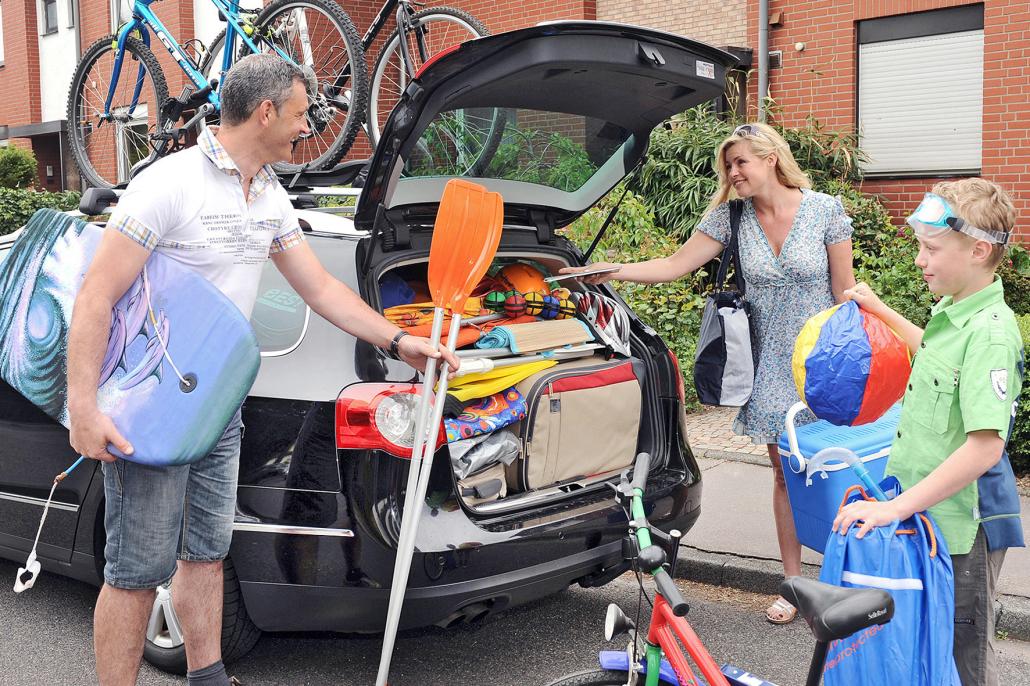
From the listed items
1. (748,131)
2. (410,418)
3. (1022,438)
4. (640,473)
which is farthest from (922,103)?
(640,473)

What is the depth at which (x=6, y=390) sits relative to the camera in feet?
13.3

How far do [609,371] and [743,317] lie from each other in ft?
1.86

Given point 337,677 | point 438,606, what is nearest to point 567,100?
point 438,606

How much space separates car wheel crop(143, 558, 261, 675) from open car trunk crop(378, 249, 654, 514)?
0.80 m

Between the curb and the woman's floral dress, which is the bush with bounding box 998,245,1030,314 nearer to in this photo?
the curb

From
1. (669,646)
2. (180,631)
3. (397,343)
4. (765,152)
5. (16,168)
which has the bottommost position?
(180,631)

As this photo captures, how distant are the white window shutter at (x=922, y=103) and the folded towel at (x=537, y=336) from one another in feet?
22.3

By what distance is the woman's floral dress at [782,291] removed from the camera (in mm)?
4059

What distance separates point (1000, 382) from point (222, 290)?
2.04 meters

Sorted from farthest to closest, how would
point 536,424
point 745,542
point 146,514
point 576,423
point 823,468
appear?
point 745,542 < point 576,423 < point 536,424 < point 823,468 < point 146,514

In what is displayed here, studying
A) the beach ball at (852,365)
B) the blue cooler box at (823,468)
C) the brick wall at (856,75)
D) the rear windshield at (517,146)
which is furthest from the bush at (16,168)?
the beach ball at (852,365)

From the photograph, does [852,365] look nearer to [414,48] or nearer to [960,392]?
[960,392]

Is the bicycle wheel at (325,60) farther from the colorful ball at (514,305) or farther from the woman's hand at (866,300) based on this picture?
the woman's hand at (866,300)

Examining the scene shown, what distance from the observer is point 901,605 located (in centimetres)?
242
